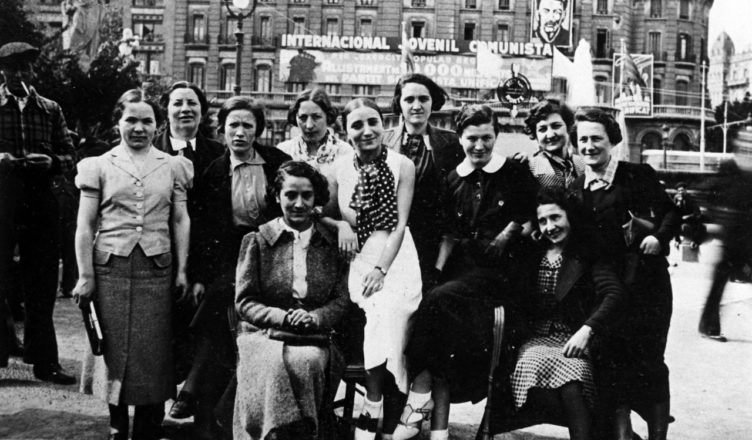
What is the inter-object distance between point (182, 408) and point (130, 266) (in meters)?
1.11

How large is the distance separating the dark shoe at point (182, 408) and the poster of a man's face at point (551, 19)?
122ft

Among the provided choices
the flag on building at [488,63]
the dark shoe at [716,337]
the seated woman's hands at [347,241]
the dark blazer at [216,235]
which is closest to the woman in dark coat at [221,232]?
the dark blazer at [216,235]

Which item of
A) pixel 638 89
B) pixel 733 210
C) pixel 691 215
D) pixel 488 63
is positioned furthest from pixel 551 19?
pixel 733 210

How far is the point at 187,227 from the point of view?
4.13m

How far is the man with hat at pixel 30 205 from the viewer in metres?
5.09

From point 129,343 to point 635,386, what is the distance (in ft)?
8.89

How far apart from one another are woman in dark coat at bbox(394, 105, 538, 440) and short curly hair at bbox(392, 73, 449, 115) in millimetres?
428

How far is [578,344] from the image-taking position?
3.70m

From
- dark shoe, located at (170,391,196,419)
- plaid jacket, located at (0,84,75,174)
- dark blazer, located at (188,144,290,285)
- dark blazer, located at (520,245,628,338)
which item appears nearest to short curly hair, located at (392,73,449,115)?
dark blazer, located at (188,144,290,285)

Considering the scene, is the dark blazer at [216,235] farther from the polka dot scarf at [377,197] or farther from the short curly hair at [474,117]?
the short curly hair at [474,117]

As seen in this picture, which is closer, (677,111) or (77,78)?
(77,78)

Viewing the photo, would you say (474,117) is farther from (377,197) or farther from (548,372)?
(548,372)

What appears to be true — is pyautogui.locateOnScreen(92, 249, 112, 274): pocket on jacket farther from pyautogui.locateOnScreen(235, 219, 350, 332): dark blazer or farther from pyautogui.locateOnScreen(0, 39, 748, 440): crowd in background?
pyautogui.locateOnScreen(235, 219, 350, 332): dark blazer

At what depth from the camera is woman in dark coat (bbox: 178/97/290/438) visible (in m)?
4.23
